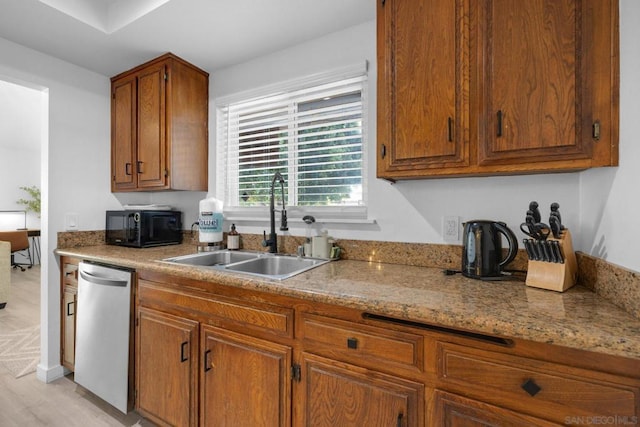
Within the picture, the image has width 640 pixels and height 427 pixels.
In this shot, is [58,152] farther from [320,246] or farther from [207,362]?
[320,246]

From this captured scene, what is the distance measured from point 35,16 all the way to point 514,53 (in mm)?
2538

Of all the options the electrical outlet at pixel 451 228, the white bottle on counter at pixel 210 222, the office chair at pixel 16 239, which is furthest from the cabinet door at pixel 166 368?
the office chair at pixel 16 239

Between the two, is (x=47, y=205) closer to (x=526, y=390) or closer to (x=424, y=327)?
(x=424, y=327)

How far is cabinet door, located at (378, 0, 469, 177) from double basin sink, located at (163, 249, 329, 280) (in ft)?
2.52

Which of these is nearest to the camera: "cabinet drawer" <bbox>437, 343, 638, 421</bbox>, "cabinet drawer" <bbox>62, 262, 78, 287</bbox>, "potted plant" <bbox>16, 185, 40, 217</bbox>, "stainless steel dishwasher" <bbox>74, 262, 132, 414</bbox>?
"cabinet drawer" <bbox>437, 343, 638, 421</bbox>

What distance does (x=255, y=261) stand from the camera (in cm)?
188

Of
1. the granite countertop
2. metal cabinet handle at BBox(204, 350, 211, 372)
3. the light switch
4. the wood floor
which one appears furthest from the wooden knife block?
the light switch

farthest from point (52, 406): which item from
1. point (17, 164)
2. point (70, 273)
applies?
point (17, 164)

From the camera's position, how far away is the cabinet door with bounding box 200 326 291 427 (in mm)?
1228

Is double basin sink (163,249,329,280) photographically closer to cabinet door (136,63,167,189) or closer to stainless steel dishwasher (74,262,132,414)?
stainless steel dishwasher (74,262,132,414)

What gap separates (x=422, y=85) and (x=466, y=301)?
918 mm

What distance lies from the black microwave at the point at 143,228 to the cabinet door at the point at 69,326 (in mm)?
460

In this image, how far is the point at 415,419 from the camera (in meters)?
0.97

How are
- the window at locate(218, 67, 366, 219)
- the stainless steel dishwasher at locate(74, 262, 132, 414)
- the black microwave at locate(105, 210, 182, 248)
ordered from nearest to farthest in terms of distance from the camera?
the stainless steel dishwasher at locate(74, 262, 132, 414) → the window at locate(218, 67, 366, 219) → the black microwave at locate(105, 210, 182, 248)
